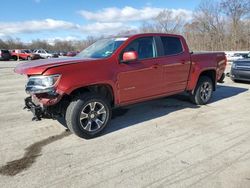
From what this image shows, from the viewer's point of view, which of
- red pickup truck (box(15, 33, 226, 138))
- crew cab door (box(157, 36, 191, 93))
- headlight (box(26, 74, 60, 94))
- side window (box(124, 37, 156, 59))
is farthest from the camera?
crew cab door (box(157, 36, 191, 93))

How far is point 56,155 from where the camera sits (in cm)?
394

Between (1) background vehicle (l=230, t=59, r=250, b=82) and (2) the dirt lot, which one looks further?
(1) background vehicle (l=230, t=59, r=250, b=82)

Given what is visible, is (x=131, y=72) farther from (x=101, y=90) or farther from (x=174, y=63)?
(x=174, y=63)

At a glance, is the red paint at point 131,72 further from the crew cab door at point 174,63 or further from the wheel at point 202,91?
the wheel at point 202,91

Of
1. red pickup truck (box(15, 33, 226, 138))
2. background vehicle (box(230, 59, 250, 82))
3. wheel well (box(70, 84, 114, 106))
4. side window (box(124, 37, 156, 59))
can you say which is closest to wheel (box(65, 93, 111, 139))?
red pickup truck (box(15, 33, 226, 138))

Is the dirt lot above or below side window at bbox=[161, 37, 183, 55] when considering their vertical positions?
below

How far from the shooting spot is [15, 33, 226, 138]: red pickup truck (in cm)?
419

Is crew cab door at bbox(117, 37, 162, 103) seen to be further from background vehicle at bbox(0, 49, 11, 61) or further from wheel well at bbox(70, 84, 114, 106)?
background vehicle at bbox(0, 49, 11, 61)

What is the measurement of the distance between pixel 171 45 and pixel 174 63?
47 cm

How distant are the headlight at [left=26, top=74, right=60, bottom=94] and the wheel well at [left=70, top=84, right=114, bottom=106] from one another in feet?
1.58

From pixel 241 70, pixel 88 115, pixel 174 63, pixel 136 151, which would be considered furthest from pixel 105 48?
pixel 241 70

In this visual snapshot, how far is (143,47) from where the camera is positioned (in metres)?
5.36

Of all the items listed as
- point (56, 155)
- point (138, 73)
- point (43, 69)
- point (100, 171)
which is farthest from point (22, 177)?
point (138, 73)

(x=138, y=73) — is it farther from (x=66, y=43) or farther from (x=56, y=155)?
(x=66, y=43)
